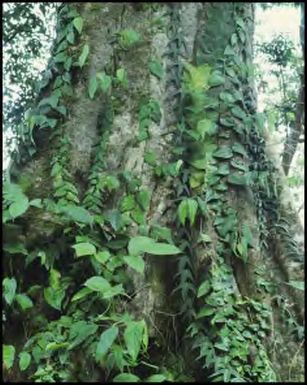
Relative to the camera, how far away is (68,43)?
2.82 m

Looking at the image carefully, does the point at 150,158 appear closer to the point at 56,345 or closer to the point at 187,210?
the point at 187,210

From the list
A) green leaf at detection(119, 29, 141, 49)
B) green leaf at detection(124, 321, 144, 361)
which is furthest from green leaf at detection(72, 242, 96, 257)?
green leaf at detection(119, 29, 141, 49)

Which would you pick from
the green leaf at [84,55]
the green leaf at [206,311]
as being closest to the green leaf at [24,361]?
the green leaf at [206,311]

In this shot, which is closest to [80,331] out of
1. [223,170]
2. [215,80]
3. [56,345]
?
[56,345]

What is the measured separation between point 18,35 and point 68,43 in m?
3.32

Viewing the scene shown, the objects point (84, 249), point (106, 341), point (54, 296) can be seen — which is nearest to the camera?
point (106, 341)

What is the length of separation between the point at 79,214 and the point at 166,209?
0.44 meters

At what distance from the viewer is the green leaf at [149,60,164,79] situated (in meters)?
2.74

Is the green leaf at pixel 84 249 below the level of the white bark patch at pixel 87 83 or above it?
Answer: below

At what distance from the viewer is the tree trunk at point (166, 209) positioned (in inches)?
86.3

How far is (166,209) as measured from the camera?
2.49 m

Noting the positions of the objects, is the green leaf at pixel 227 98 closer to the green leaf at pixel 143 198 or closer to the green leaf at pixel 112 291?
the green leaf at pixel 143 198

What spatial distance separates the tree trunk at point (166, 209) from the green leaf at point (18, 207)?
0.47 ft

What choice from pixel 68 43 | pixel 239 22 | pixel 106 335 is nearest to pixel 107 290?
pixel 106 335
